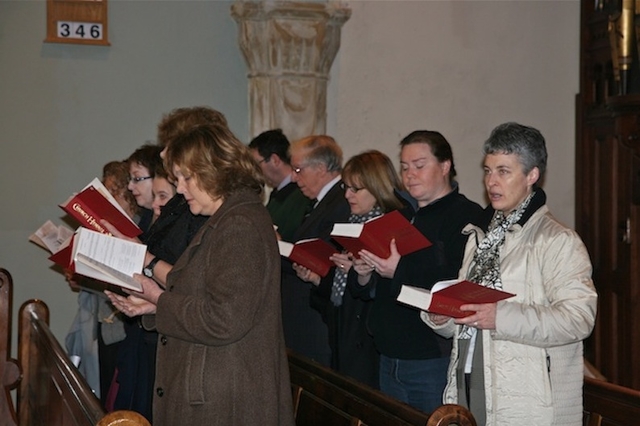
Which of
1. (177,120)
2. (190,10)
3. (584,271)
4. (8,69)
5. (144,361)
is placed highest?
(190,10)

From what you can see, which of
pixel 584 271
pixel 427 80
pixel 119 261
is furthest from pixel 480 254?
pixel 427 80

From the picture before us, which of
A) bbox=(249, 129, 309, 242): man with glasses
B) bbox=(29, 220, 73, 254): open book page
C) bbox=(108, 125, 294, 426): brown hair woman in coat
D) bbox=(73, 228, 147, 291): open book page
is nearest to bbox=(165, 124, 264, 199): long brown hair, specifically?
bbox=(108, 125, 294, 426): brown hair woman in coat

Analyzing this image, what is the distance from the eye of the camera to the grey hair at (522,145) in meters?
2.82

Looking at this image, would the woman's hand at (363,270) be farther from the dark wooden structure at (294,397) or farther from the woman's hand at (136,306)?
the woman's hand at (136,306)

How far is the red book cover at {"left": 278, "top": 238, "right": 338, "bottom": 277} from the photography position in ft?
12.8

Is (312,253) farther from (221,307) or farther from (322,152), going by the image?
(221,307)

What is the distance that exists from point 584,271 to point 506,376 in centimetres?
37

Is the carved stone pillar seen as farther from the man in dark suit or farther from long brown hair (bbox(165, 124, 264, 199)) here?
long brown hair (bbox(165, 124, 264, 199))

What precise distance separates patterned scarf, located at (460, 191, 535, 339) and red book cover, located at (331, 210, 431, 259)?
32 cm

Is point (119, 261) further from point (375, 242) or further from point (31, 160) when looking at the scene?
point (31, 160)

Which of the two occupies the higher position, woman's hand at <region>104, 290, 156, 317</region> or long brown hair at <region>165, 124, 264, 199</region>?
long brown hair at <region>165, 124, 264, 199</region>

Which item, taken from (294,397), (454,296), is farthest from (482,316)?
(294,397)

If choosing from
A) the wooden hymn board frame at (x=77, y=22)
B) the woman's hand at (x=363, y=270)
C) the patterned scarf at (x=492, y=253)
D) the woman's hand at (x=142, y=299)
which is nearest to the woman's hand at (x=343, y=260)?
the woman's hand at (x=363, y=270)

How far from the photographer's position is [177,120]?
3.50 m
